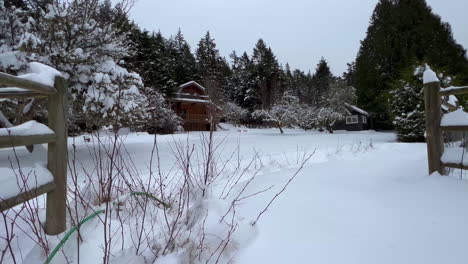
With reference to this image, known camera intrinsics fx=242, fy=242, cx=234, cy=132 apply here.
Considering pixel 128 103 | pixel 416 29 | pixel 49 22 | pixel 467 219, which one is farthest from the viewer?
pixel 416 29

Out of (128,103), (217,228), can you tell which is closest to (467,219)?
(217,228)

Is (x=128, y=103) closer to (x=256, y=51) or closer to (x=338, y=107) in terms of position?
(x=338, y=107)

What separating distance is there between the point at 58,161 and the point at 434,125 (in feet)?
12.0

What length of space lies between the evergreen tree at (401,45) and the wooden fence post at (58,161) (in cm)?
2250

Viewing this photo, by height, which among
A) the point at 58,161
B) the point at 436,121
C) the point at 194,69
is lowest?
the point at 58,161

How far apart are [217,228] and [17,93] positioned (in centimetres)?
160

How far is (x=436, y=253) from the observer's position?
144 cm

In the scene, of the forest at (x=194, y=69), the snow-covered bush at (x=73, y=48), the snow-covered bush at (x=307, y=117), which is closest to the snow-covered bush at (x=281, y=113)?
the forest at (x=194, y=69)

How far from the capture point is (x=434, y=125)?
108 inches

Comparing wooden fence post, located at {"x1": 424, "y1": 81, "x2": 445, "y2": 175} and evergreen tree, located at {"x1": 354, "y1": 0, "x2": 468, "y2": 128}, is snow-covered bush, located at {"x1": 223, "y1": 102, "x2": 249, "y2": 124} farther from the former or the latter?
wooden fence post, located at {"x1": 424, "y1": 81, "x2": 445, "y2": 175}

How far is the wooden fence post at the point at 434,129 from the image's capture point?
273 centimetres

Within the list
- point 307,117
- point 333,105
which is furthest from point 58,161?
point 333,105

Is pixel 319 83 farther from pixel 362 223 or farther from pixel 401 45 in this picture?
pixel 362 223

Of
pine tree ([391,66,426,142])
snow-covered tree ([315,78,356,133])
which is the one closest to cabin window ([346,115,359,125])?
snow-covered tree ([315,78,356,133])
